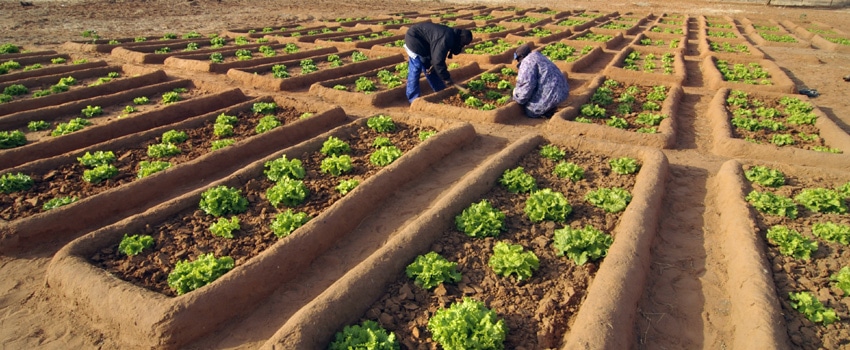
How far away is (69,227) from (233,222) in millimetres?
2432

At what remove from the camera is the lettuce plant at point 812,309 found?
4.94 meters

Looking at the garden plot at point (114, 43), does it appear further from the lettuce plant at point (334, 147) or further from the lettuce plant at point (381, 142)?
the lettuce plant at point (381, 142)

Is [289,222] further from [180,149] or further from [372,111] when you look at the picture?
[372,111]

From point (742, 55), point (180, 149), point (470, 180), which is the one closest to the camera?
point (470, 180)

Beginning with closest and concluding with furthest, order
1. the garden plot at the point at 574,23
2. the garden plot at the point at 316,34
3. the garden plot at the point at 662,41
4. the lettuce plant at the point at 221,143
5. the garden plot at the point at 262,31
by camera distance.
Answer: the lettuce plant at the point at 221,143, the garden plot at the point at 662,41, the garden plot at the point at 316,34, the garden plot at the point at 262,31, the garden plot at the point at 574,23

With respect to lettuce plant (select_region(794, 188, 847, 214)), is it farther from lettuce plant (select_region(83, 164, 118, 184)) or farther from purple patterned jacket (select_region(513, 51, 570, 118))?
lettuce plant (select_region(83, 164, 118, 184))

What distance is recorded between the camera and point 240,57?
55.7 ft

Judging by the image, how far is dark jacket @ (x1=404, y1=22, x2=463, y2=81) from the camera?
11.3m

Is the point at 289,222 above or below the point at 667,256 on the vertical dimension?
above

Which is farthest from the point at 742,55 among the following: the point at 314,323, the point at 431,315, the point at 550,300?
the point at 314,323

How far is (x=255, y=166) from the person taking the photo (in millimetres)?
8070

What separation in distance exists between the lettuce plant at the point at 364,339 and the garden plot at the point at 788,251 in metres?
3.59

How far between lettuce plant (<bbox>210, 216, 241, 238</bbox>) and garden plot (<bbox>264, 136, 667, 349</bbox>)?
220 cm

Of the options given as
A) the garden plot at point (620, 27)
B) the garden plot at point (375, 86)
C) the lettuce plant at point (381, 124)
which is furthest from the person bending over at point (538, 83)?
the garden plot at point (620, 27)
